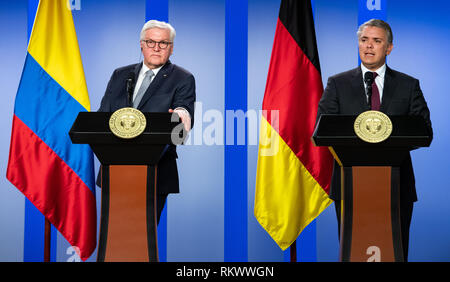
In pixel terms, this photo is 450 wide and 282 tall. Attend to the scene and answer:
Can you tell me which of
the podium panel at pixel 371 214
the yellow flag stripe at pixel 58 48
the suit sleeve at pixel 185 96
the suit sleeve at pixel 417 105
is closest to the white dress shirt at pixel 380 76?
the suit sleeve at pixel 417 105

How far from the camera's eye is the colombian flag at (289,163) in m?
3.45

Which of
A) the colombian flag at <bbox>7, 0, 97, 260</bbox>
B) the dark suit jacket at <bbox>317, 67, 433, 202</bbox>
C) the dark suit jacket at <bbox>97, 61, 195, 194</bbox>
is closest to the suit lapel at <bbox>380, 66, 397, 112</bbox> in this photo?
the dark suit jacket at <bbox>317, 67, 433, 202</bbox>

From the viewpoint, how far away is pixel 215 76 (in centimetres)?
423

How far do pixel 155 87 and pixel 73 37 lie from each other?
3.08ft

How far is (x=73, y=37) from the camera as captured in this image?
3.46m

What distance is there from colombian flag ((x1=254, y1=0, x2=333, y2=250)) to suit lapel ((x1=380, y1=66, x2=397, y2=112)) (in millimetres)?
687

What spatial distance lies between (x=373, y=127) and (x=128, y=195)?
1.21 metres

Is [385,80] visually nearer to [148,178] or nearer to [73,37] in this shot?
[148,178]

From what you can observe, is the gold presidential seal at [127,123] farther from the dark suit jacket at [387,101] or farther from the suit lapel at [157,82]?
the dark suit jacket at [387,101]

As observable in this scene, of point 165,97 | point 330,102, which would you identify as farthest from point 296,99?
point 165,97

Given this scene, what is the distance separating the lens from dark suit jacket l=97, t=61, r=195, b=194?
2828 millimetres

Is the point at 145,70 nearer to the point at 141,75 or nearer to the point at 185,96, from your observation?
the point at 141,75

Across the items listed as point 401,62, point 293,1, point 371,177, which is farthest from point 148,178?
point 401,62

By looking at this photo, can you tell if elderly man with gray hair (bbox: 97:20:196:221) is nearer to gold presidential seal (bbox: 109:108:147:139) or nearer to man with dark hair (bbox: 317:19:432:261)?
gold presidential seal (bbox: 109:108:147:139)
